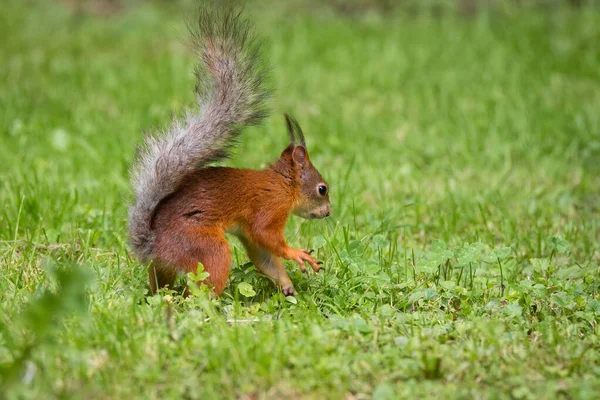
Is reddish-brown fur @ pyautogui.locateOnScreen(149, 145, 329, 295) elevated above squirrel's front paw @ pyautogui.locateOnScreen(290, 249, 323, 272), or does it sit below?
above

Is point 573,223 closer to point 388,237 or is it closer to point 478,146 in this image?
point 388,237

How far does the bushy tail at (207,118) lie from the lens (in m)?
3.15

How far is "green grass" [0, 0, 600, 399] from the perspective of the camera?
8.55 feet

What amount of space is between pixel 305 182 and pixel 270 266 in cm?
39

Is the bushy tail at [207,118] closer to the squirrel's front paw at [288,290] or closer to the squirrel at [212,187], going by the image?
the squirrel at [212,187]

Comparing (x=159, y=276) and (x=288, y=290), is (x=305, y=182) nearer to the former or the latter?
(x=288, y=290)

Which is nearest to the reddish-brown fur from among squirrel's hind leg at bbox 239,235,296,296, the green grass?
squirrel's hind leg at bbox 239,235,296,296

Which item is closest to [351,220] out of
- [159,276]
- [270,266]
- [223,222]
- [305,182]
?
[305,182]

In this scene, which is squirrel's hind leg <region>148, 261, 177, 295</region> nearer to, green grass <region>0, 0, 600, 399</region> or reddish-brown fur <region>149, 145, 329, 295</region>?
reddish-brown fur <region>149, 145, 329, 295</region>

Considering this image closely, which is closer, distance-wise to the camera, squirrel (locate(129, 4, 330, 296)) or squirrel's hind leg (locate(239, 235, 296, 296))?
squirrel (locate(129, 4, 330, 296))

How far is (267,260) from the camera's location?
339 centimetres

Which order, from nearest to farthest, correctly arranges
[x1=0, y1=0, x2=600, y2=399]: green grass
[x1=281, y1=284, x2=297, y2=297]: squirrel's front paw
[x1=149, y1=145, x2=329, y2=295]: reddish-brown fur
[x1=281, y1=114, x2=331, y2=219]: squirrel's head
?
[x1=0, y1=0, x2=600, y2=399]: green grass
[x1=149, y1=145, x2=329, y2=295]: reddish-brown fur
[x1=281, y1=284, x2=297, y2=297]: squirrel's front paw
[x1=281, y1=114, x2=331, y2=219]: squirrel's head

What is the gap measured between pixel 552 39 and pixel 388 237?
4.73 m

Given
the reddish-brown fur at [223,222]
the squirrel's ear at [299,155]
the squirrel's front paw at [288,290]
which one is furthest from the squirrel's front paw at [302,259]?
the squirrel's ear at [299,155]
